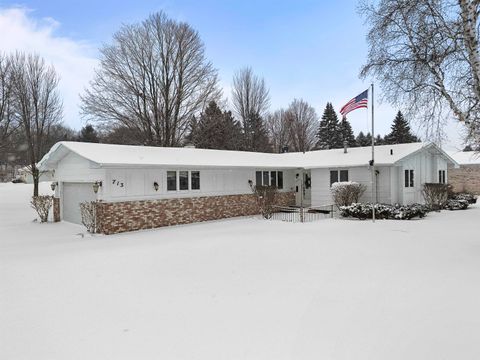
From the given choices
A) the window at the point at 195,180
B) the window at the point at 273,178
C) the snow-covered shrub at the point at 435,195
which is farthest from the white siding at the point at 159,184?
the snow-covered shrub at the point at 435,195

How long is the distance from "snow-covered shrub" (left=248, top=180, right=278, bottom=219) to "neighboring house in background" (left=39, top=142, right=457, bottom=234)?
50cm

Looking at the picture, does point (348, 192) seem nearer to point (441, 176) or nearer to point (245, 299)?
point (441, 176)

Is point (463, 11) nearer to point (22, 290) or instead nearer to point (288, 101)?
point (22, 290)

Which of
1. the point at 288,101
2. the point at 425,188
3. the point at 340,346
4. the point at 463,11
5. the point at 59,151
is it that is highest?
the point at 288,101

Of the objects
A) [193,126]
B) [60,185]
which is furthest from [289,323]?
[193,126]

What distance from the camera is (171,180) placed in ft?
45.6

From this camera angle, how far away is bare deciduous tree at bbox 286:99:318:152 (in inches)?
1610

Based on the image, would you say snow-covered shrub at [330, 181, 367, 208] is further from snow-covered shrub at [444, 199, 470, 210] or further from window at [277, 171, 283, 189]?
snow-covered shrub at [444, 199, 470, 210]

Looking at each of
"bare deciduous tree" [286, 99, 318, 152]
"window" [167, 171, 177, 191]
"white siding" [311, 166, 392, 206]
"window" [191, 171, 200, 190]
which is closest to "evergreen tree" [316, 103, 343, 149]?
"bare deciduous tree" [286, 99, 318, 152]

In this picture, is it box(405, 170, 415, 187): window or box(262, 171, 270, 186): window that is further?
box(262, 171, 270, 186): window

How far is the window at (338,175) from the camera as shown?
57.7 feet

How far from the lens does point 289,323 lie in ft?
13.8

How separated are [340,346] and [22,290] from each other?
545 cm

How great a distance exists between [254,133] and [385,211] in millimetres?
22160
